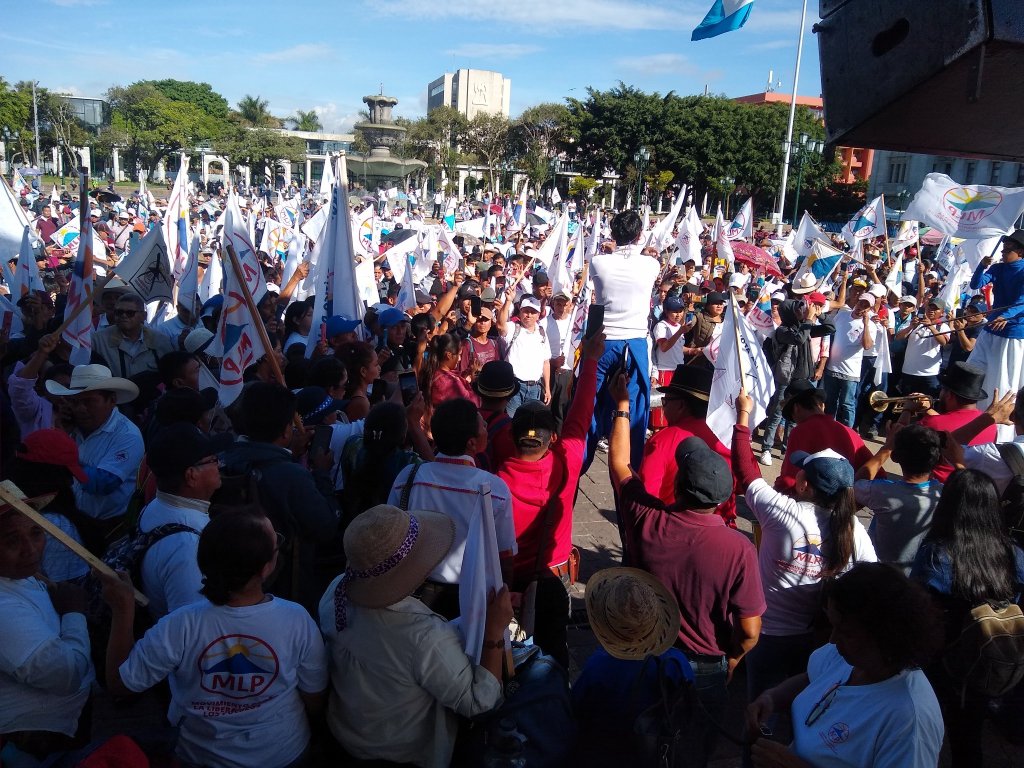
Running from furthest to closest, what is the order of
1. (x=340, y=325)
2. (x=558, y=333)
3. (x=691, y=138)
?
(x=691, y=138) → (x=558, y=333) → (x=340, y=325)

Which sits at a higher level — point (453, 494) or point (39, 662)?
point (453, 494)

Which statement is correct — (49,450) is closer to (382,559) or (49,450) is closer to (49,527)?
(49,527)

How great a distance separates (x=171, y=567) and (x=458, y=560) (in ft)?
3.52

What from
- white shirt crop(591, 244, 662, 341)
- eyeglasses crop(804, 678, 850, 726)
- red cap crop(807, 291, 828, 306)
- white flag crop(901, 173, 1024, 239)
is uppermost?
white flag crop(901, 173, 1024, 239)

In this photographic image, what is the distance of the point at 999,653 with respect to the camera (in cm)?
293

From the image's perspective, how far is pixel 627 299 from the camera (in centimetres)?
498

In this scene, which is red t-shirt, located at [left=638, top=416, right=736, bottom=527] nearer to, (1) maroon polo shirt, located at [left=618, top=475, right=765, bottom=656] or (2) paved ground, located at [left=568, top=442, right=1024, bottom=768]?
(2) paved ground, located at [left=568, top=442, right=1024, bottom=768]

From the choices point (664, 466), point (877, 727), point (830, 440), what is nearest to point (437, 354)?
point (664, 466)

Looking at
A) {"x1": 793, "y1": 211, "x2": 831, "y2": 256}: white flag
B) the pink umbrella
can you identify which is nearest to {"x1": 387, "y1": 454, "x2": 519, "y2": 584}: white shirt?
{"x1": 793, "y1": 211, "x2": 831, "y2": 256}: white flag

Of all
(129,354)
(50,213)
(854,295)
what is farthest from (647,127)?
(129,354)

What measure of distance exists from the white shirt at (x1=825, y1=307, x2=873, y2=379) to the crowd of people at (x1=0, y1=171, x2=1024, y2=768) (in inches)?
144

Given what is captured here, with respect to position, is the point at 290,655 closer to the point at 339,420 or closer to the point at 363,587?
the point at 363,587

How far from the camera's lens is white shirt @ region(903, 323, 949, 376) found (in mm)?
8508

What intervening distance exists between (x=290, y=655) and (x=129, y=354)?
14.5 feet
